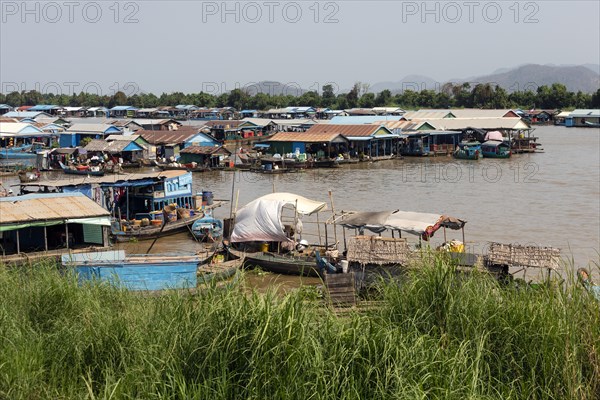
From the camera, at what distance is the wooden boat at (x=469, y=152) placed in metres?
28.6

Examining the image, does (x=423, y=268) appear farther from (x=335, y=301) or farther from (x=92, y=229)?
(x=92, y=229)

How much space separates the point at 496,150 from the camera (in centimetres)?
2923

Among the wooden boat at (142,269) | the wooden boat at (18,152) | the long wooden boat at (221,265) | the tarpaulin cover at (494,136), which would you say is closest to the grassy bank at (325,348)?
the wooden boat at (142,269)

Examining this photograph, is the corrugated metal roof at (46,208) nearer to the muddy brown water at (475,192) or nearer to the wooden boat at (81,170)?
the muddy brown water at (475,192)

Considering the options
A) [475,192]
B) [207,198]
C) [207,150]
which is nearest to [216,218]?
[207,198]

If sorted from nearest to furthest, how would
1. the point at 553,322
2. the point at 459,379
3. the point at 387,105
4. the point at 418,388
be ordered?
1. the point at 418,388
2. the point at 459,379
3. the point at 553,322
4. the point at 387,105

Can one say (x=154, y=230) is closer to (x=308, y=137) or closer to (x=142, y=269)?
(x=142, y=269)

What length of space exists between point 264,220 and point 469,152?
1888 cm

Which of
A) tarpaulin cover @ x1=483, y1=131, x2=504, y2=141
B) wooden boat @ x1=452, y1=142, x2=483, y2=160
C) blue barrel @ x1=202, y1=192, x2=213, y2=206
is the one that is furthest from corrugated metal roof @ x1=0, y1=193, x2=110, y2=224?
tarpaulin cover @ x1=483, y1=131, x2=504, y2=141

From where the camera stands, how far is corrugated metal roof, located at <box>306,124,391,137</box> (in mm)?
28817

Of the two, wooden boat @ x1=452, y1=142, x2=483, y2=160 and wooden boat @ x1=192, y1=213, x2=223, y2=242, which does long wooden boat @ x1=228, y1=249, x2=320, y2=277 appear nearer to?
wooden boat @ x1=192, y1=213, x2=223, y2=242

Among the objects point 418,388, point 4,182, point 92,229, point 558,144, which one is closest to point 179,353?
point 418,388

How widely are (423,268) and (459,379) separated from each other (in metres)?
1.07

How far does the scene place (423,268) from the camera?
540cm
